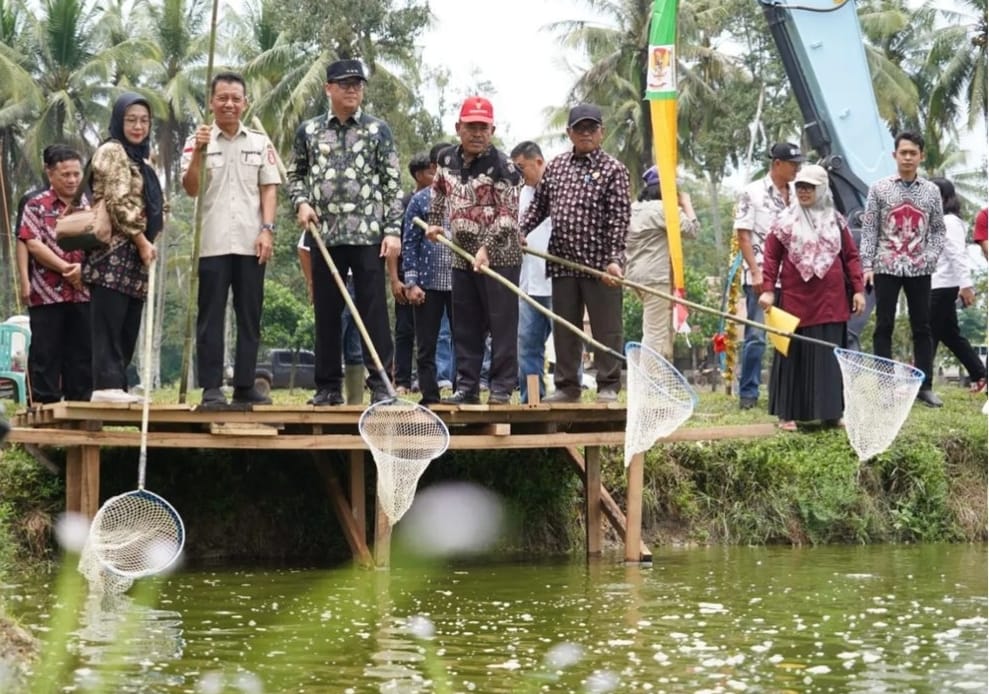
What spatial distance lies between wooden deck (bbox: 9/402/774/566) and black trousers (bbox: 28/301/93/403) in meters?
0.50

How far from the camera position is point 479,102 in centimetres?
981

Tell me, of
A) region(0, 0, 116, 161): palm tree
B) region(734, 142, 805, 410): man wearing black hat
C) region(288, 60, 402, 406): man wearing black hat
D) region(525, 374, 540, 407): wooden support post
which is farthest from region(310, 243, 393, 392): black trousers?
region(0, 0, 116, 161): palm tree

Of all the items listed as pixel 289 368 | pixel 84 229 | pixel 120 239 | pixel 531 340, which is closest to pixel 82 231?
pixel 84 229

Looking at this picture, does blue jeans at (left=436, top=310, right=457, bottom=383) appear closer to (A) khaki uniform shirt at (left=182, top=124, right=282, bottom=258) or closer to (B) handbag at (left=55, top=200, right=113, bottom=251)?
(A) khaki uniform shirt at (left=182, top=124, right=282, bottom=258)

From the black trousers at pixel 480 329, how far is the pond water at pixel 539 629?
1.09 m

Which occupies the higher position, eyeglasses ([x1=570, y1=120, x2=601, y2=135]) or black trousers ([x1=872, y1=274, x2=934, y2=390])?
eyeglasses ([x1=570, y1=120, x2=601, y2=135])

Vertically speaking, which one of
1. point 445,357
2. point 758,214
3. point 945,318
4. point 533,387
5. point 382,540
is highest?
point 758,214

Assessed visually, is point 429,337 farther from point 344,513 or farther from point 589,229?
point 344,513

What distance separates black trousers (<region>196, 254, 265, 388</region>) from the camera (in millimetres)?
9352

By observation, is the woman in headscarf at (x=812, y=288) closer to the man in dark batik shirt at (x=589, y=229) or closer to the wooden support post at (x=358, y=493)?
the man in dark batik shirt at (x=589, y=229)

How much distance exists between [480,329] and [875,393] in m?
2.31

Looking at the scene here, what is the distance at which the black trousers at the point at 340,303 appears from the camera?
9664 mm

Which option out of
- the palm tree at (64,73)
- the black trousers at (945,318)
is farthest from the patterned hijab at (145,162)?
the palm tree at (64,73)

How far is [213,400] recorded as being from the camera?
9.24 m
